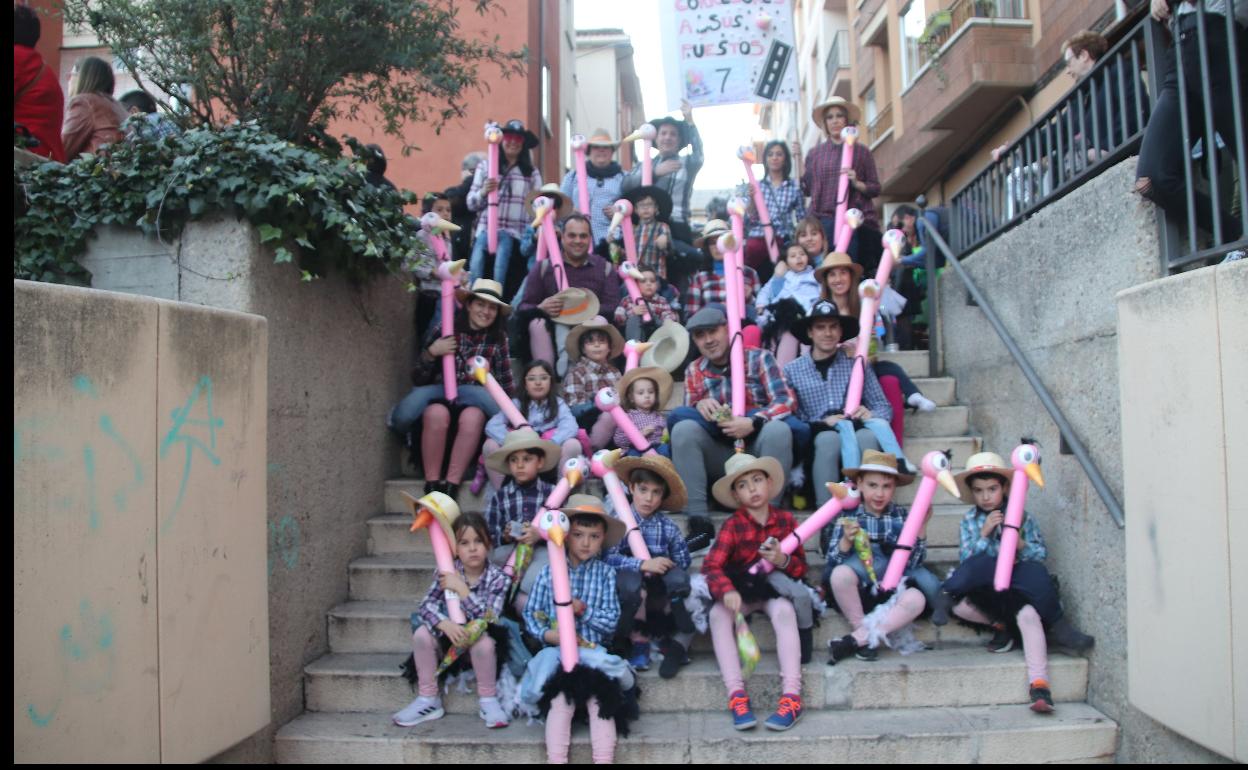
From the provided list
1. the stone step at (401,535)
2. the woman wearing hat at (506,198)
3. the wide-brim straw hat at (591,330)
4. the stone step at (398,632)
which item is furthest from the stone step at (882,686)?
the woman wearing hat at (506,198)

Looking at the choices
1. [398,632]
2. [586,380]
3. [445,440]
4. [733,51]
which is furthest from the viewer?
[733,51]

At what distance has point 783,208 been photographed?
8.78 metres

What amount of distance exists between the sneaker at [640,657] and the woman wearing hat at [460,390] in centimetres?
162

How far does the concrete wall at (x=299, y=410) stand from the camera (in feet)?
14.2

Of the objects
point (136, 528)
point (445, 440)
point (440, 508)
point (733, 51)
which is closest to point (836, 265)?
point (445, 440)

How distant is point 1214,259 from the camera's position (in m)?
3.96

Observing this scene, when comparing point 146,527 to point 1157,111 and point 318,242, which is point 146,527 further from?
point 1157,111

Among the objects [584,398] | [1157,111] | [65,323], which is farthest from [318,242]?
[1157,111]

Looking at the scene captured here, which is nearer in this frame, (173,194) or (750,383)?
(173,194)

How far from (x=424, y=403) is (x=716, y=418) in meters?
1.76

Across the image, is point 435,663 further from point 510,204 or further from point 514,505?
point 510,204

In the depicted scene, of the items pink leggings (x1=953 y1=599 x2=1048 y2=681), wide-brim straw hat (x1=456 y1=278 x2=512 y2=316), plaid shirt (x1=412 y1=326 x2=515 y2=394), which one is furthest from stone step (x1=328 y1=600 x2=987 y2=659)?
wide-brim straw hat (x1=456 y1=278 x2=512 y2=316)

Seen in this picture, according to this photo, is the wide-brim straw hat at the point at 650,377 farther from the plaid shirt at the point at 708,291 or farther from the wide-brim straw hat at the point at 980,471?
the plaid shirt at the point at 708,291

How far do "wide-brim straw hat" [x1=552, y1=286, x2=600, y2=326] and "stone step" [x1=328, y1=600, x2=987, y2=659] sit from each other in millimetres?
2551
